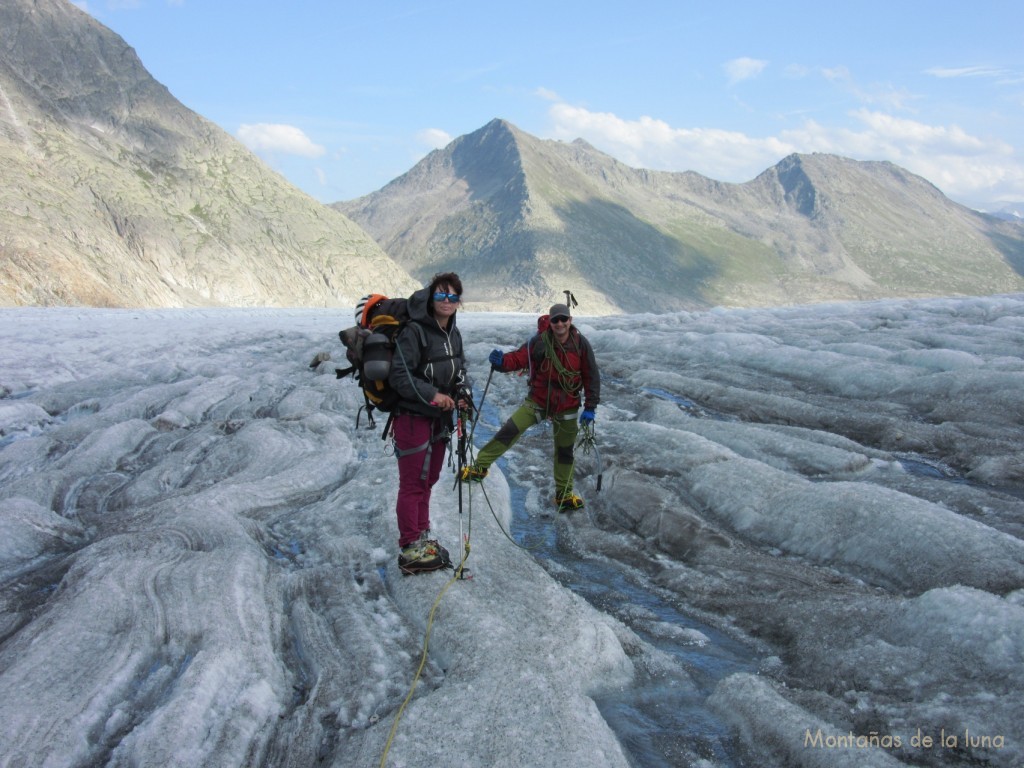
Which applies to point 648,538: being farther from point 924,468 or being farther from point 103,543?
point 103,543

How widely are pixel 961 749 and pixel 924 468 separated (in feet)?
28.4

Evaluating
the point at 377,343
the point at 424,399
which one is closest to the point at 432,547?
the point at 424,399

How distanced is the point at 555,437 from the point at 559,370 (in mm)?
1299

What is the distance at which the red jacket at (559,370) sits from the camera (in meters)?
10.5

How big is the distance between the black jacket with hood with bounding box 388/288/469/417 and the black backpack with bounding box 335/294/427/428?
7 centimetres

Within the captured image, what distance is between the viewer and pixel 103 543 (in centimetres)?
792

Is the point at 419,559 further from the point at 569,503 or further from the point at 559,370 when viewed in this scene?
the point at 559,370

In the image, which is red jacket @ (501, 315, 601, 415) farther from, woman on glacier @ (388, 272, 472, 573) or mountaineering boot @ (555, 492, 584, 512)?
woman on glacier @ (388, 272, 472, 573)

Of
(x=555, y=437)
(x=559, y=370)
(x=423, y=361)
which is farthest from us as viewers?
(x=555, y=437)

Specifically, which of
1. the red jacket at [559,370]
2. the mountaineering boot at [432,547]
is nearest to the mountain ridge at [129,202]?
the red jacket at [559,370]

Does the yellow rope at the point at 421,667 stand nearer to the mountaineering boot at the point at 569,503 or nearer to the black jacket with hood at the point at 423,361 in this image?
the black jacket with hood at the point at 423,361

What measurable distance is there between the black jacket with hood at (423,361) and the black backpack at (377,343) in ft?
0.24

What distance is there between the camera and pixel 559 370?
10484mm

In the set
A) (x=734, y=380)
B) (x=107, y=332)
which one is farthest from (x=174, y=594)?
(x=107, y=332)
